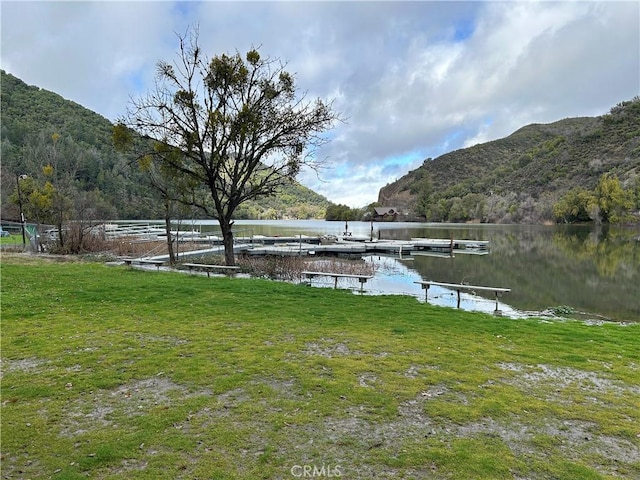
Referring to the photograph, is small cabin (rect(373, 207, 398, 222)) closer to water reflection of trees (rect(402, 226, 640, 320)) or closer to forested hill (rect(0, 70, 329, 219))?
forested hill (rect(0, 70, 329, 219))

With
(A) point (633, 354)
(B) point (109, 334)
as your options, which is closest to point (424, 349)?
(A) point (633, 354)

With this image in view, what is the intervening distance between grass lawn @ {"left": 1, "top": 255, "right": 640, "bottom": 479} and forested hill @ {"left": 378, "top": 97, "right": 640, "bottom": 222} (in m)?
76.5

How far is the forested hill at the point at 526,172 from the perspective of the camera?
79.5 meters

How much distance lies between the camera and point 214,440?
3074 millimetres

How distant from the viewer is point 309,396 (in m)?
3.96

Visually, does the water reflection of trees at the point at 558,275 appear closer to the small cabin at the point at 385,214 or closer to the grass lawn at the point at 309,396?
the grass lawn at the point at 309,396

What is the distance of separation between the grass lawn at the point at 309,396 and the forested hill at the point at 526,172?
251ft

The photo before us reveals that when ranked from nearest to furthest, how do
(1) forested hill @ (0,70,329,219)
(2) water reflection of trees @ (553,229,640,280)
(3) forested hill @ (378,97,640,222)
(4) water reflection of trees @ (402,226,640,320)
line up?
(4) water reflection of trees @ (402,226,640,320) < (2) water reflection of trees @ (553,229,640,280) < (1) forested hill @ (0,70,329,219) < (3) forested hill @ (378,97,640,222)

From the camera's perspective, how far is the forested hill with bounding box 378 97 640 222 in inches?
3130

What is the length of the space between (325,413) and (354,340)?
2.53 metres

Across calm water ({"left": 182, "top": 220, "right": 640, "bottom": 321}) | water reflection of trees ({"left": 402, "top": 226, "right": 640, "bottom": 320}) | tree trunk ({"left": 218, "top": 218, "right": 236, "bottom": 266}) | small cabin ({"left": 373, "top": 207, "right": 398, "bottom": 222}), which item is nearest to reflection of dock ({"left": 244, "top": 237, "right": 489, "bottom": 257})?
calm water ({"left": 182, "top": 220, "right": 640, "bottom": 321})

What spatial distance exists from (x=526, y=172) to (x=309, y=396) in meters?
114

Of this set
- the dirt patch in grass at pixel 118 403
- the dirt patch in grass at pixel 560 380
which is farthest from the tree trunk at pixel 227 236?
the dirt patch in grass at pixel 560 380

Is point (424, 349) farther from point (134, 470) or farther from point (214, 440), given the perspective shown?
point (134, 470)
